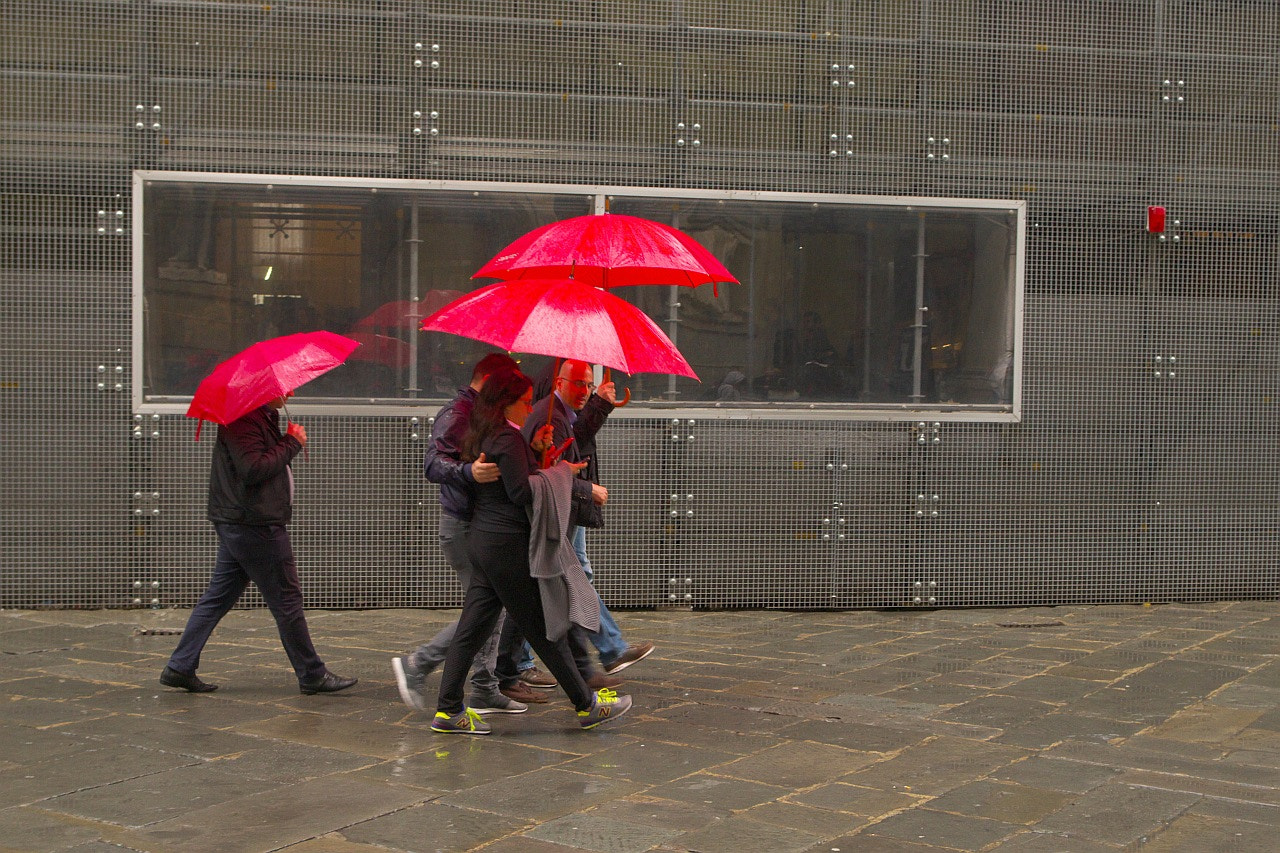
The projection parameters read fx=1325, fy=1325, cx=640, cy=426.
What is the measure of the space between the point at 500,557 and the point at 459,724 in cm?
80

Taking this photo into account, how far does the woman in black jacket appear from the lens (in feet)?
18.5

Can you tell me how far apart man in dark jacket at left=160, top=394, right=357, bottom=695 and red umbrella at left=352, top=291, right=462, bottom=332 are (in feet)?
8.67

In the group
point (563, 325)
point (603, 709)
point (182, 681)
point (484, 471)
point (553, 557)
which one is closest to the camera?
point (563, 325)

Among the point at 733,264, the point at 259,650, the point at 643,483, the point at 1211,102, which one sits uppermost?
the point at 1211,102

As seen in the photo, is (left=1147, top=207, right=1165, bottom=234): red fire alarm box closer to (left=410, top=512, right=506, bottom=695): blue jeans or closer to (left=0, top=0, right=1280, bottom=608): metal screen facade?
(left=0, top=0, right=1280, bottom=608): metal screen facade

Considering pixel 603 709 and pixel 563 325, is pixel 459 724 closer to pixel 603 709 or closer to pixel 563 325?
pixel 603 709

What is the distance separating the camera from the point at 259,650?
7.73 m

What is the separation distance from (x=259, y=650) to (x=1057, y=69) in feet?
22.3

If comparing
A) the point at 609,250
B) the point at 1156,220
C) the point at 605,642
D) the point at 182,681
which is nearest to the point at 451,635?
the point at 605,642

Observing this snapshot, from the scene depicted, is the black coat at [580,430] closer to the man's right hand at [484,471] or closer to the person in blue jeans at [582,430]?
the person in blue jeans at [582,430]

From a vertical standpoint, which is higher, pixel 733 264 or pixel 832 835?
pixel 733 264

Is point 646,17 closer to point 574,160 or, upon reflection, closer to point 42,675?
point 574,160

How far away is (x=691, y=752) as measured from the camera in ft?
18.4

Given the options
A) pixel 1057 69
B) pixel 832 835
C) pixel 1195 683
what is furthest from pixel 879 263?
pixel 832 835
